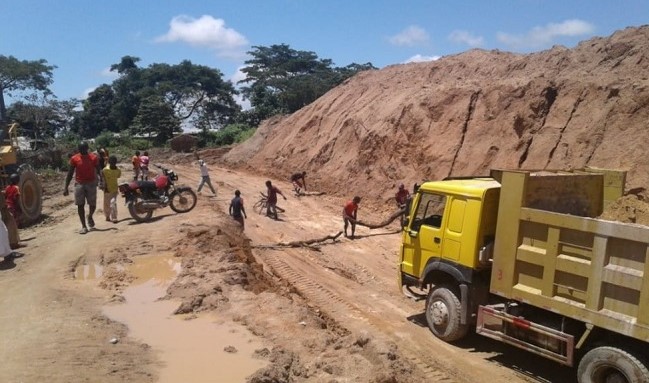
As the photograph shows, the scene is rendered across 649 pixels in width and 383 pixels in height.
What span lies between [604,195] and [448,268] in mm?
2385

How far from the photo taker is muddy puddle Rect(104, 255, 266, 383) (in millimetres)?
5668

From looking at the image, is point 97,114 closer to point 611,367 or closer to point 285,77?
point 285,77

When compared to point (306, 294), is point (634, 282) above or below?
above

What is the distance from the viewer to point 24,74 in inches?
1641

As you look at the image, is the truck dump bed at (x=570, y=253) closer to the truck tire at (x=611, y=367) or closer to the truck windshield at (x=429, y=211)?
the truck tire at (x=611, y=367)

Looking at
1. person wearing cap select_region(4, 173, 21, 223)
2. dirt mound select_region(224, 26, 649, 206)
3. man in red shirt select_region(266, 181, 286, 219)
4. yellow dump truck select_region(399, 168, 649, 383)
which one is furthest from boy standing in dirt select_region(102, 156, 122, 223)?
dirt mound select_region(224, 26, 649, 206)

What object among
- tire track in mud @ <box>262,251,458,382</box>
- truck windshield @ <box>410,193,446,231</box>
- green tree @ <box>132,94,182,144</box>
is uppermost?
green tree @ <box>132,94,182,144</box>

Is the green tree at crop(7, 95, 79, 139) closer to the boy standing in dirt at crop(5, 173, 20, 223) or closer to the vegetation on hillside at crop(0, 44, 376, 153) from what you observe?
the vegetation on hillside at crop(0, 44, 376, 153)

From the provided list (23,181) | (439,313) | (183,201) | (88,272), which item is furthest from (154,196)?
(439,313)

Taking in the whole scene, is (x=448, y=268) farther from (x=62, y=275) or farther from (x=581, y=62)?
(x=581, y=62)

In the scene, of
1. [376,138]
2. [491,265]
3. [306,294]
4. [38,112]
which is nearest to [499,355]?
[491,265]

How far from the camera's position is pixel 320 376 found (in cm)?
574

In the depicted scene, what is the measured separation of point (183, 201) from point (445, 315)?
8.41 metres

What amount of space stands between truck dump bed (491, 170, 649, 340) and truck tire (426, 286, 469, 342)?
2.35 feet
